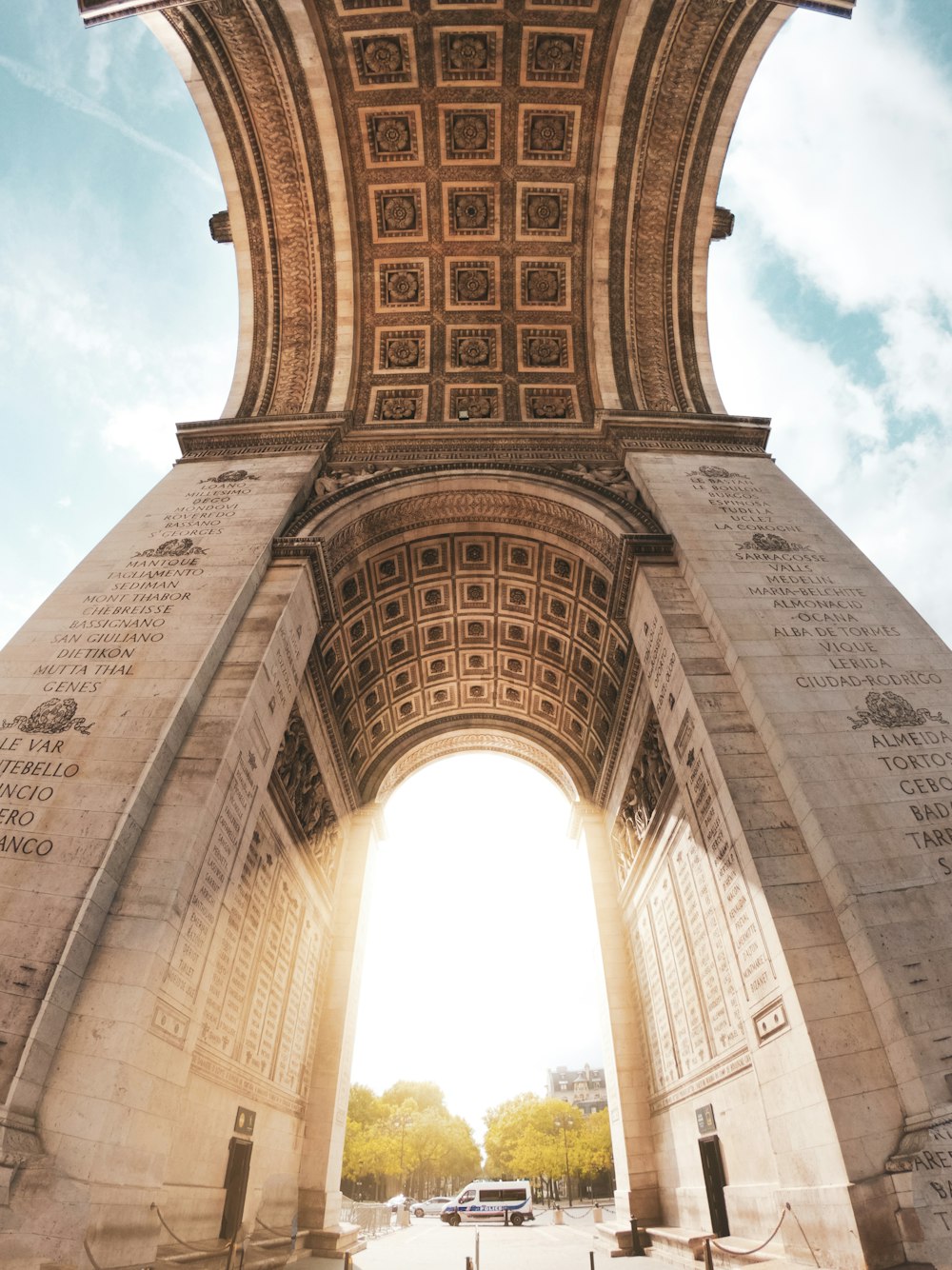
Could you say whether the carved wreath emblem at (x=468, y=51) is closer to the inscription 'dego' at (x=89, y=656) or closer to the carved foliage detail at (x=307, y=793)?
the inscription 'dego' at (x=89, y=656)

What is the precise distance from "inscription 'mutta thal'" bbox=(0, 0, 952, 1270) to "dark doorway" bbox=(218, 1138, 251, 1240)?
0.07 m

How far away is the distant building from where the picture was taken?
92.1m

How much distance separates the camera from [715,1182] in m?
9.18

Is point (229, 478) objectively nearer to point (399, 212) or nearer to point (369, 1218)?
point (399, 212)

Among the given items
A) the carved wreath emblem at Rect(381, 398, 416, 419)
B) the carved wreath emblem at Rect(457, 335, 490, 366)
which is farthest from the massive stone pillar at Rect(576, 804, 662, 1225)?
the carved wreath emblem at Rect(457, 335, 490, 366)

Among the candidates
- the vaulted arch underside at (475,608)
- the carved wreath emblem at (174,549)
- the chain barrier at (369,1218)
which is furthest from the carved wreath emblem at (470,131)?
the chain barrier at (369,1218)

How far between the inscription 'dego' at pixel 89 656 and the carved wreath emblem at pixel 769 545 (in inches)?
333

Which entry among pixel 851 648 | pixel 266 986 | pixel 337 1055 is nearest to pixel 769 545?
pixel 851 648

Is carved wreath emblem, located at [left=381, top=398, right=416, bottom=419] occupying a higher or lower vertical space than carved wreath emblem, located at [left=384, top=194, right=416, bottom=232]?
lower

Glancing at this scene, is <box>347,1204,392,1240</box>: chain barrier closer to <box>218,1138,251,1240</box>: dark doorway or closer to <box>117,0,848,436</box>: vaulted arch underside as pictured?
<box>218,1138,251,1240</box>: dark doorway

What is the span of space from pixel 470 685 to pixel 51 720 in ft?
36.1

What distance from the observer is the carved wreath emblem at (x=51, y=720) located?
7.58 m

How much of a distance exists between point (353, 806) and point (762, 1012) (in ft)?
37.1

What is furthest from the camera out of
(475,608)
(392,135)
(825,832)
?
(475,608)
